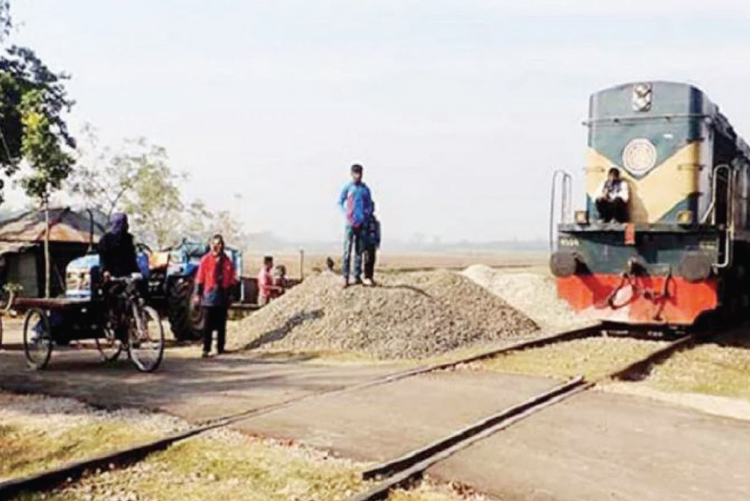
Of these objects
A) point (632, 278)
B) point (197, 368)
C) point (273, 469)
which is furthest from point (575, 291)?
point (273, 469)

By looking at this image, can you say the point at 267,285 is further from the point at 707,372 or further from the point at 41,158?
the point at 707,372

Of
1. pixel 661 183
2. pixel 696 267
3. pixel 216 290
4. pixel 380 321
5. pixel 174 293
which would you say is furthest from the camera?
pixel 174 293

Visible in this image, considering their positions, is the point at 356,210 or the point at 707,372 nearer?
the point at 707,372

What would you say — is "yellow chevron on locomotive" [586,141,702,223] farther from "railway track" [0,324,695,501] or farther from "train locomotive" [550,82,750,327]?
"railway track" [0,324,695,501]

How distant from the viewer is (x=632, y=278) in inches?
575

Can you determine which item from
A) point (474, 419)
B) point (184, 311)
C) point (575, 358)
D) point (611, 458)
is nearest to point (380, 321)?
point (575, 358)

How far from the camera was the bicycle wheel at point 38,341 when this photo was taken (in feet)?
35.6

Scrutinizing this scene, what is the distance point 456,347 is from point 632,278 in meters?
3.35

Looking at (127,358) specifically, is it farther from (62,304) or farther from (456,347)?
(456,347)

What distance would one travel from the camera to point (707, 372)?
1197 cm

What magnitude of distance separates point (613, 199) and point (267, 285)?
9.70m

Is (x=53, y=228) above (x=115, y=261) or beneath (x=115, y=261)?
above

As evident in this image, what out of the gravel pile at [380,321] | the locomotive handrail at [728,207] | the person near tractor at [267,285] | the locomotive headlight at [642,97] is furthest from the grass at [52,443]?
the person near tractor at [267,285]

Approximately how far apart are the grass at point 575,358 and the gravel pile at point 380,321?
116cm
